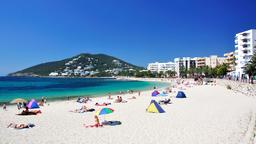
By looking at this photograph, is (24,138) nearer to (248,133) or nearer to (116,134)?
(116,134)

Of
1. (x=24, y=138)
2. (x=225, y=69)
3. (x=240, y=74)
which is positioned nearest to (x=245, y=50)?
(x=240, y=74)

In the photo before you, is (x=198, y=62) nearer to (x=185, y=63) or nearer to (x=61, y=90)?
(x=185, y=63)

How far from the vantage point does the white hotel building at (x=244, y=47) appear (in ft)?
268

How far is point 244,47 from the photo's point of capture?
3317 inches

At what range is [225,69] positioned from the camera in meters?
101

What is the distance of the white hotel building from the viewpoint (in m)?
81.6

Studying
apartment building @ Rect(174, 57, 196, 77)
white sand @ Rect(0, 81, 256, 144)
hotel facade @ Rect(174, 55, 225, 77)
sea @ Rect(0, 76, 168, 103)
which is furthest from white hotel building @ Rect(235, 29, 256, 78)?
apartment building @ Rect(174, 57, 196, 77)

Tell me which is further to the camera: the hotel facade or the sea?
the hotel facade

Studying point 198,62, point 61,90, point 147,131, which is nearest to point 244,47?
point 61,90

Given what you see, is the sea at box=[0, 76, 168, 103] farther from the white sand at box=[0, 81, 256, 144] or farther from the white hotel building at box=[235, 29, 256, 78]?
the white sand at box=[0, 81, 256, 144]

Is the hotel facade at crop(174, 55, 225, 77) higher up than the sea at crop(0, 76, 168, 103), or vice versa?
the hotel facade at crop(174, 55, 225, 77)

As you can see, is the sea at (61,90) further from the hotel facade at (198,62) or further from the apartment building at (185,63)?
the apartment building at (185,63)

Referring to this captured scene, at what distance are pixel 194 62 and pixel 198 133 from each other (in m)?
164

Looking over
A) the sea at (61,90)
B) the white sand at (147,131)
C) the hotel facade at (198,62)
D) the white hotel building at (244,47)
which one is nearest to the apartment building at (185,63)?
the hotel facade at (198,62)
